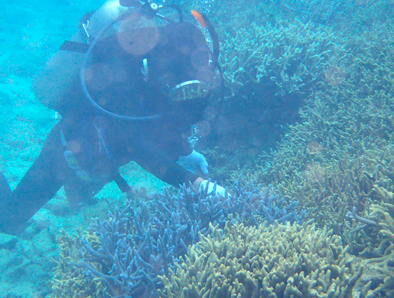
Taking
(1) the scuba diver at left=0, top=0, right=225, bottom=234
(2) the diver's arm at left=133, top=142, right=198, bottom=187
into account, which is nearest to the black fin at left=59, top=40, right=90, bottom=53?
(1) the scuba diver at left=0, top=0, right=225, bottom=234

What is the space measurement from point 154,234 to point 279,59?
3.59 metres

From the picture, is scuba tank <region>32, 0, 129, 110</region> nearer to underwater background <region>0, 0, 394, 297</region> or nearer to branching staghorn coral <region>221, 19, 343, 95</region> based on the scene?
underwater background <region>0, 0, 394, 297</region>

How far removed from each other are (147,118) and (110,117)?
48 cm

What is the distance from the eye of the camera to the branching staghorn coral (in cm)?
428

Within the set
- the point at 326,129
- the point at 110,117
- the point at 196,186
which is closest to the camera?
the point at 110,117

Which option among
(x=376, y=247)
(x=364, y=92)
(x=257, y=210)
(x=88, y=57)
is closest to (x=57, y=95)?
(x=88, y=57)

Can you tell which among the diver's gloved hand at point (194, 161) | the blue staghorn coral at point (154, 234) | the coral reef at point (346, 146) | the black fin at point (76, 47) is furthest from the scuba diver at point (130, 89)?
the coral reef at point (346, 146)

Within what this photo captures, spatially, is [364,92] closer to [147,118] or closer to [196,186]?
[196,186]

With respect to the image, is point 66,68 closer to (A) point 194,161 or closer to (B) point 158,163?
(B) point 158,163

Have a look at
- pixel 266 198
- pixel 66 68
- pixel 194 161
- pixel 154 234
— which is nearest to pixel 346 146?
pixel 266 198

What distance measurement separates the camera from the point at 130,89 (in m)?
2.67

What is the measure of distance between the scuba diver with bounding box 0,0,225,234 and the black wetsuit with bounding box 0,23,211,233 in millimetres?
11

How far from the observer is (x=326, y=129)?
367cm

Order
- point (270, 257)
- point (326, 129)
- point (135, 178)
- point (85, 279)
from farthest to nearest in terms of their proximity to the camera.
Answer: point (135, 178) < point (326, 129) < point (85, 279) < point (270, 257)
